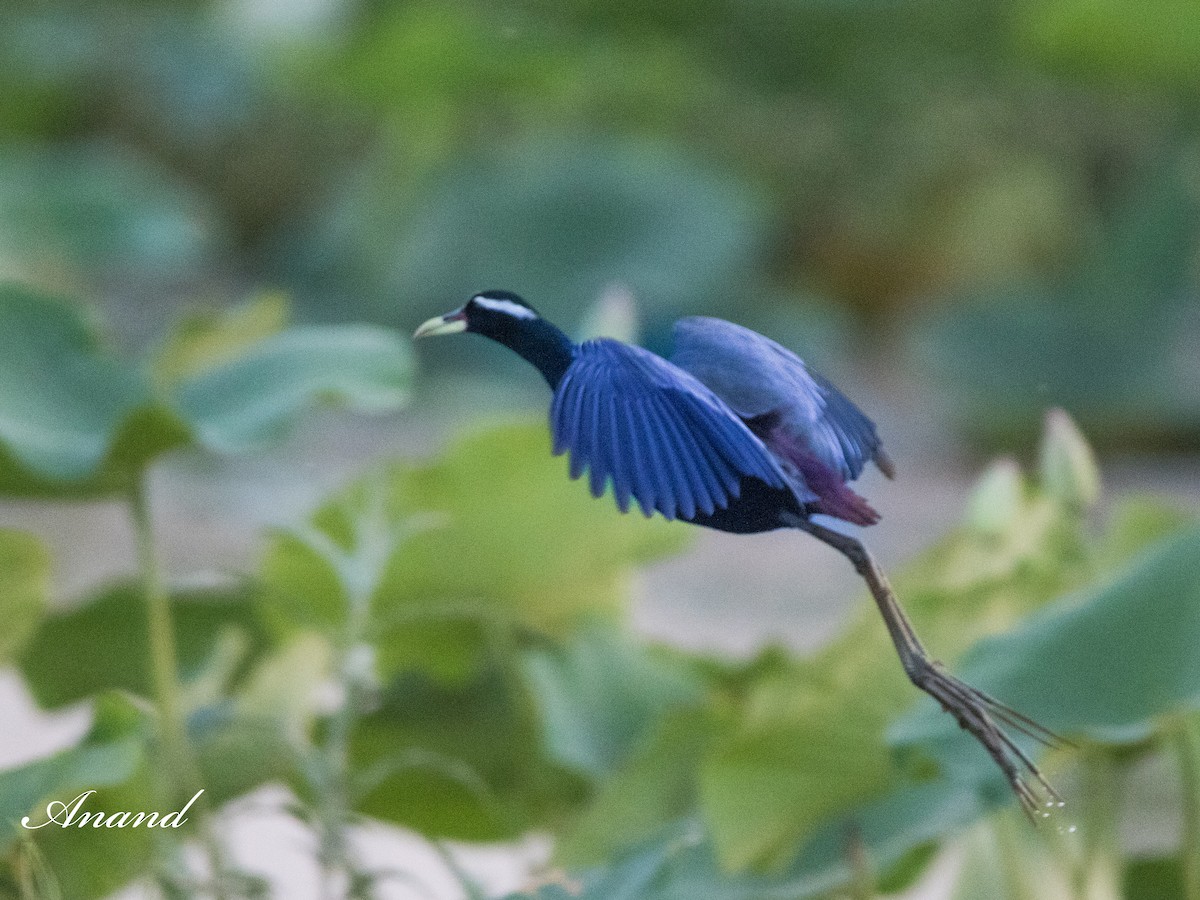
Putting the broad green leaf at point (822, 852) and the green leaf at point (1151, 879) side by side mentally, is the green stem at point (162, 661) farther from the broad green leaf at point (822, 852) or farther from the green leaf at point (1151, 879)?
the green leaf at point (1151, 879)

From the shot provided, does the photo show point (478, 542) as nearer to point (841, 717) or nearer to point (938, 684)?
point (841, 717)

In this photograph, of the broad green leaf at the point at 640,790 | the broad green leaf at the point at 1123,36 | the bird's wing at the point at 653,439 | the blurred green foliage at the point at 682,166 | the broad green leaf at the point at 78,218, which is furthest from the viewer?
the blurred green foliage at the point at 682,166

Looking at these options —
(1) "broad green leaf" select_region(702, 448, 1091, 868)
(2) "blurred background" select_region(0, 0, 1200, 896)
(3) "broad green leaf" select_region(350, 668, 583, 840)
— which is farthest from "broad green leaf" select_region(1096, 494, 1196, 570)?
(2) "blurred background" select_region(0, 0, 1200, 896)

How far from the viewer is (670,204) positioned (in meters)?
2.05

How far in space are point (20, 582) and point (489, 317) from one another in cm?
19

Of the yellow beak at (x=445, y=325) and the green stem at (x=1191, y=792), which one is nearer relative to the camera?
the yellow beak at (x=445, y=325)

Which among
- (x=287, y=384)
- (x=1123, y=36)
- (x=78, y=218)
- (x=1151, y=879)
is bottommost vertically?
(x=1151, y=879)

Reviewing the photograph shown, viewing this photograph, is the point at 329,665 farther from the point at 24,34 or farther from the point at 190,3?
the point at 190,3

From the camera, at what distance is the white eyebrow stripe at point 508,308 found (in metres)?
0.21

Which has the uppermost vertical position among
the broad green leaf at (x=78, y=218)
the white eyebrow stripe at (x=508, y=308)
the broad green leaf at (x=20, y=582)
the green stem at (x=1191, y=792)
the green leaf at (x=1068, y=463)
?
the broad green leaf at (x=78, y=218)

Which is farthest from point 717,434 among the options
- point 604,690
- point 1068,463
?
point 604,690

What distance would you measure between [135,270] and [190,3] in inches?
25.0

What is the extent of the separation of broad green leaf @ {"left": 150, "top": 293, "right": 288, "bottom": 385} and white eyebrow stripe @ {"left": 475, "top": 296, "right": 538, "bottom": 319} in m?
0.27

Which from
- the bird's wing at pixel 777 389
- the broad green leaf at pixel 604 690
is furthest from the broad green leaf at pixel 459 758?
the bird's wing at pixel 777 389
